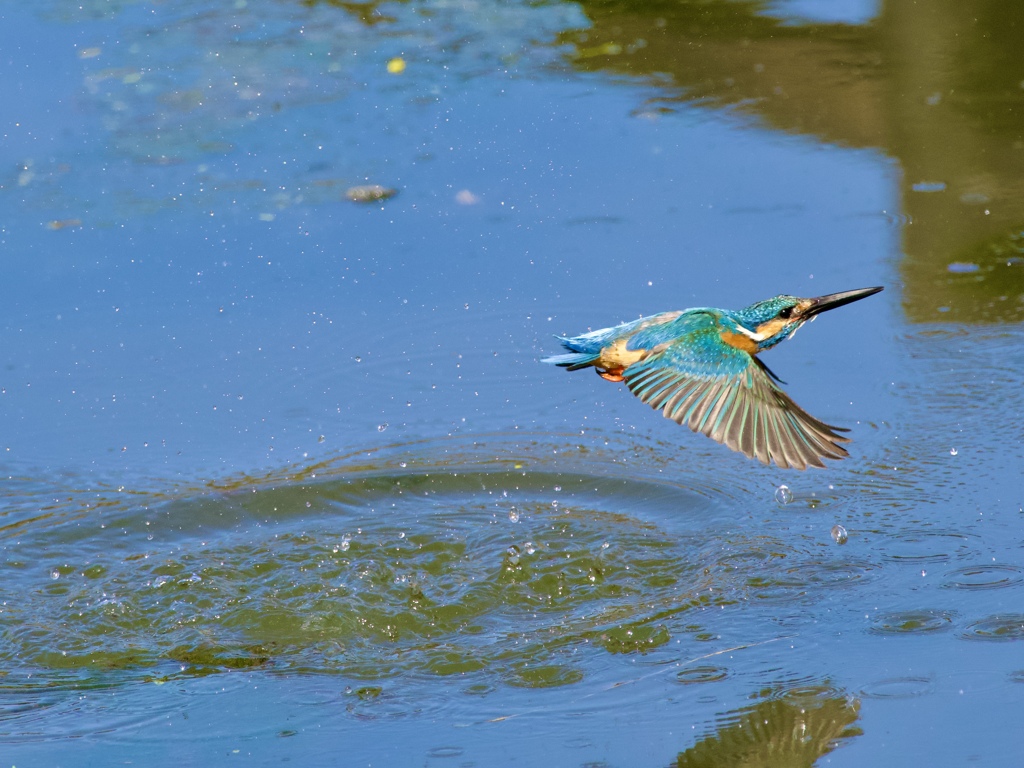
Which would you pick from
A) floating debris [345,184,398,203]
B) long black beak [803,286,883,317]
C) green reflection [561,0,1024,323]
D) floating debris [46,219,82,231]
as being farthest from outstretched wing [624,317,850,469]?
floating debris [46,219,82,231]

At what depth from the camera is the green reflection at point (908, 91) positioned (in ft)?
17.4

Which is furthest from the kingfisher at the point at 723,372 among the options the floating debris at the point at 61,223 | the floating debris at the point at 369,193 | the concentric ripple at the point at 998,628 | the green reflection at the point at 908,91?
the floating debris at the point at 61,223

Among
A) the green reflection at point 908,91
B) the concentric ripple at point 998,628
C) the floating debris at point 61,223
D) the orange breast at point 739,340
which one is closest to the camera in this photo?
the concentric ripple at point 998,628

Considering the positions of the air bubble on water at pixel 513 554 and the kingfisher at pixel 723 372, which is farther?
the air bubble on water at pixel 513 554

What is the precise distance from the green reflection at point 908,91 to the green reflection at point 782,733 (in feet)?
7.33

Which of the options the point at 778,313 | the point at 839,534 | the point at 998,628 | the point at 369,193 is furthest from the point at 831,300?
the point at 369,193

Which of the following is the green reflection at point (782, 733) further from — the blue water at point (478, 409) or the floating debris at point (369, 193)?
the floating debris at point (369, 193)

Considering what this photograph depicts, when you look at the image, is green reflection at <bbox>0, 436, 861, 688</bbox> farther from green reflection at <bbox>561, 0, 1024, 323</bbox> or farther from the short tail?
green reflection at <bbox>561, 0, 1024, 323</bbox>

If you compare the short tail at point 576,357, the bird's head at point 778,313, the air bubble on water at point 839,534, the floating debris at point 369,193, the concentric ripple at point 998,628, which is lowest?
the air bubble on water at point 839,534

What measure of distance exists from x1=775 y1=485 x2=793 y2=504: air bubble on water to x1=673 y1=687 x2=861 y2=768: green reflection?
1.12 m

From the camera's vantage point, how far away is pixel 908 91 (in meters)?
6.64

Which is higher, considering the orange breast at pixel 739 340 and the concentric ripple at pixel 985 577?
the orange breast at pixel 739 340

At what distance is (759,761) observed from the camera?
2.95m

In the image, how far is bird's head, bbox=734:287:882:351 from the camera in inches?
152
